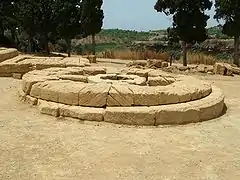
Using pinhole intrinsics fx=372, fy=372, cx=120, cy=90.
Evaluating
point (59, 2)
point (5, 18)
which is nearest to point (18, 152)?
point (59, 2)

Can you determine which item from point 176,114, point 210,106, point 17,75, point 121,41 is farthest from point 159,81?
point 121,41

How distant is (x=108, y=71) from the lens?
11.0m

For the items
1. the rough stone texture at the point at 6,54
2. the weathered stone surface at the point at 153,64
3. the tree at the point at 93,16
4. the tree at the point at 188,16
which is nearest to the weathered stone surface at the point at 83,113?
the rough stone texture at the point at 6,54

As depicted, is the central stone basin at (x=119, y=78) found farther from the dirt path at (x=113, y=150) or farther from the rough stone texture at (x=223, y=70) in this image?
the rough stone texture at (x=223, y=70)

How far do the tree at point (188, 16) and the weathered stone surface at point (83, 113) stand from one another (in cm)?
1244

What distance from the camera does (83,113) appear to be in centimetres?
703

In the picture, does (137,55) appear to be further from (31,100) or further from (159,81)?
(31,100)

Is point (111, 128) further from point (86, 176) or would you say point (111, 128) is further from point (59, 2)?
point (59, 2)

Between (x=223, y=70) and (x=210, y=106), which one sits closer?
(x=210, y=106)

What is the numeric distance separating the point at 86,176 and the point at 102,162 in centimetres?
50

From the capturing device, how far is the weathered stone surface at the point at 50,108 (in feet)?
24.0

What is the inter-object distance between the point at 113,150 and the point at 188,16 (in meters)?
14.1

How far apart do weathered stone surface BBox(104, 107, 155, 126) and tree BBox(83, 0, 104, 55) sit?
14.9 metres

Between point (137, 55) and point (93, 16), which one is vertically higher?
point (93, 16)
